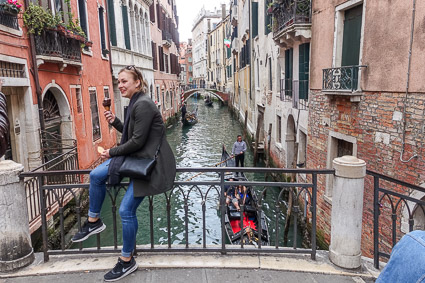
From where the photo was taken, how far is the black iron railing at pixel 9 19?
5.92m

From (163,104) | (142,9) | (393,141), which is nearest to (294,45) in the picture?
(393,141)

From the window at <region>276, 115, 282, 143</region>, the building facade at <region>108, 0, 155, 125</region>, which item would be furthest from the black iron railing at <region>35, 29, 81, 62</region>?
the window at <region>276, 115, 282, 143</region>

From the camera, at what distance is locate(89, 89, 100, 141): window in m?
10.7

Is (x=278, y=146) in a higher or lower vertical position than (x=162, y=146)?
lower

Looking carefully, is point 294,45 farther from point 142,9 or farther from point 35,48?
point 142,9

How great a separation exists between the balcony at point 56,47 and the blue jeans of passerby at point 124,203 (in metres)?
5.72

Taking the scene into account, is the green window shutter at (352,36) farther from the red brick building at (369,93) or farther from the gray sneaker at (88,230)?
the gray sneaker at (88,230)

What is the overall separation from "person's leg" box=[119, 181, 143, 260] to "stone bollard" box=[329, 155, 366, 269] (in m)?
1.66

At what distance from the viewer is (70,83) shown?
8.95m

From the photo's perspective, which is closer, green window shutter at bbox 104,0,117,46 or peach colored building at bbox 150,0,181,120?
green window shutter at bbox 104,0,117,46

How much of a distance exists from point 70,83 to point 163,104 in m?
16.0

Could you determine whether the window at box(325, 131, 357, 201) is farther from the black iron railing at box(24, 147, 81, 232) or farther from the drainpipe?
the drainpipe

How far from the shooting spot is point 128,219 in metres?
2.54

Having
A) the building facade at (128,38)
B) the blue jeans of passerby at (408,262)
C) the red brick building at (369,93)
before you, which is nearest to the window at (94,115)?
the building facade at (128,38)
